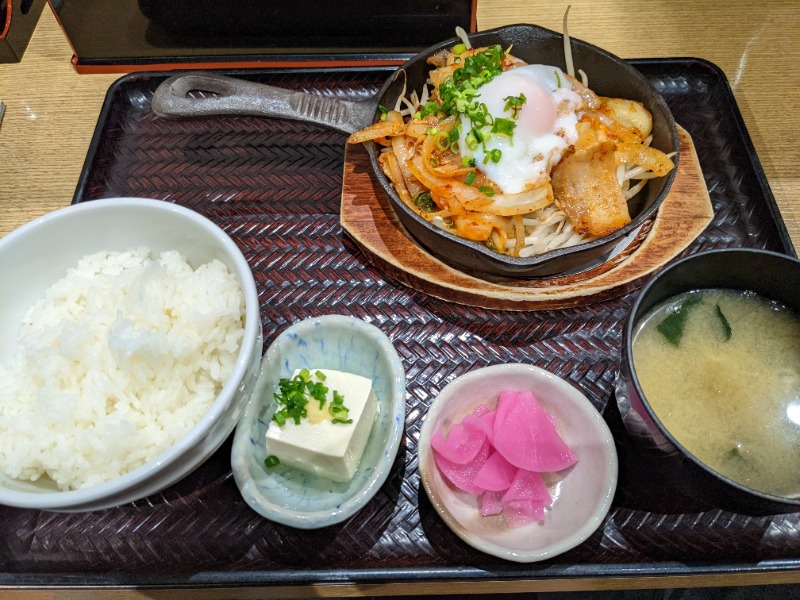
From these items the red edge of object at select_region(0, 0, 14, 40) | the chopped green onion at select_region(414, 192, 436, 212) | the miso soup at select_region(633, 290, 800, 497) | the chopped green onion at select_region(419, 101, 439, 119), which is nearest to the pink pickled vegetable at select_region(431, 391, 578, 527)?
the miso soup at select_region(633, 290, 800, 497)

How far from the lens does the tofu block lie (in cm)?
145

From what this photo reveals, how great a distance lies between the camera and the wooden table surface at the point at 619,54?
225 cm

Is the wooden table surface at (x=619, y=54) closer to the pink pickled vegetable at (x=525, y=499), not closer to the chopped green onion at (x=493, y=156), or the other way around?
the chopped green onion at (x=493, y=156)

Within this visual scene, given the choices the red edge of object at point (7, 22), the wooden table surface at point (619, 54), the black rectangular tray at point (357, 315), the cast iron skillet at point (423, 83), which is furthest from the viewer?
the red edge of object at point (7, 22)

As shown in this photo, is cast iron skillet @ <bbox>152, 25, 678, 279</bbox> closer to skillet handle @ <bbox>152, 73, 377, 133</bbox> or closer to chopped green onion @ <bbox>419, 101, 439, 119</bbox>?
skillet handle @ <bbox>152, 73, 377, 133</bbox>

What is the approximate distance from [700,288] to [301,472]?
1.20 m

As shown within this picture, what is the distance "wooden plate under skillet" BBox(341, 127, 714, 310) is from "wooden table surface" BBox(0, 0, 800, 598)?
1.44ft

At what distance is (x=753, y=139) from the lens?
2.33 meters

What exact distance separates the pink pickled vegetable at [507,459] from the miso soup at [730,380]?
0.29m

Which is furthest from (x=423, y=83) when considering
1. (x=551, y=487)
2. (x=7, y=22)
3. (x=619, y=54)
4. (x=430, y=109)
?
(x=7, y=22)

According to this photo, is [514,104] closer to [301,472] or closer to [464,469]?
[464,469]

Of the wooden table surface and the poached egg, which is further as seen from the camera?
the wooden table surface

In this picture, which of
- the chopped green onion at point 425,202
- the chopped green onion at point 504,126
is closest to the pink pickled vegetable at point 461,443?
the chopped green onion at point 425,202

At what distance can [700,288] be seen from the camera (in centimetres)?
163
